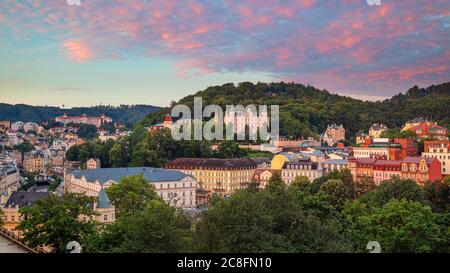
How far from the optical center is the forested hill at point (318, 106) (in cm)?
4753

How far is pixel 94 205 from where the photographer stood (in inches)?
806

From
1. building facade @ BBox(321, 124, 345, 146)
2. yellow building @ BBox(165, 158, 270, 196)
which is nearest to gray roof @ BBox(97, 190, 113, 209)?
yellow building @ BBox(165, 158, 270, 196)

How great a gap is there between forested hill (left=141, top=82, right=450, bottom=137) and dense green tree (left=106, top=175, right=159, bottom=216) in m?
26.7

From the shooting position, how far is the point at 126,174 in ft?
107

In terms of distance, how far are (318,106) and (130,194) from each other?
36.3 m

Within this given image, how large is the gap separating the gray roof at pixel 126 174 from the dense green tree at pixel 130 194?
783cm

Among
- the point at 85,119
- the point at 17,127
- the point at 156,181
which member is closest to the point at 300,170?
the point at 156,181

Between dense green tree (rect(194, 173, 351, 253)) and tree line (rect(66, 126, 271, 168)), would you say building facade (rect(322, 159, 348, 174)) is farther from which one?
dense green tree (rect(194, 173, 351, 253))

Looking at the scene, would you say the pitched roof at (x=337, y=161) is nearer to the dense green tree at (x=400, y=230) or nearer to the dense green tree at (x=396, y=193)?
the dense green tree at (x=396, y=193)

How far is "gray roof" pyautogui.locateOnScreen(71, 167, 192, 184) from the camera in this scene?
106 ft
